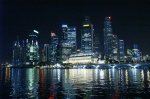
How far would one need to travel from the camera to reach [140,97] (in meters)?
39.1

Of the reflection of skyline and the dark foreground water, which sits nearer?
the dark foreground water

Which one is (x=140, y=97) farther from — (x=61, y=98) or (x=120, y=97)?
(x=61, y=98)

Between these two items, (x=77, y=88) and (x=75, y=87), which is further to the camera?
(x=75, y=87)

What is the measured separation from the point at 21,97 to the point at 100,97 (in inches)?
507

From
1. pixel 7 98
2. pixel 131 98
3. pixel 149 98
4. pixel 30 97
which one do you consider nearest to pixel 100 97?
pixel 131 98

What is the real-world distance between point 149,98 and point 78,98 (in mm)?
10829

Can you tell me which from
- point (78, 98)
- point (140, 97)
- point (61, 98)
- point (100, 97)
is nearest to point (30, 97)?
point (61, 98)

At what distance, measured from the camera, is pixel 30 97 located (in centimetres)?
4053

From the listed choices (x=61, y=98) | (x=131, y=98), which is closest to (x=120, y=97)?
(x=131, y=98)

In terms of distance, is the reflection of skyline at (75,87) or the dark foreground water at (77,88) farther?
the reflection of skyline at (75,87)

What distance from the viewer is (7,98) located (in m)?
39.6

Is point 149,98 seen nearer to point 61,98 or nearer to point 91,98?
point 91,98

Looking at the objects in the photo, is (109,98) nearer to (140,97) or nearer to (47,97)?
(140,97)

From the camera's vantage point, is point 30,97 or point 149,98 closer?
point 149,98
